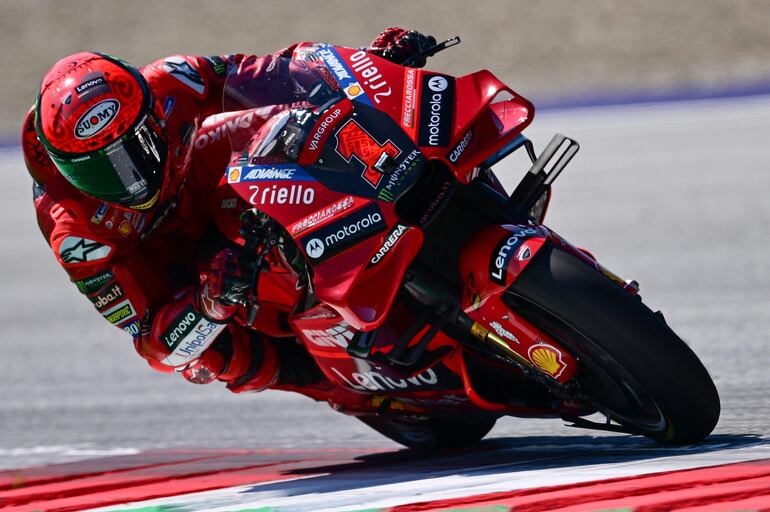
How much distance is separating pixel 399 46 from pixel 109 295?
1221mm

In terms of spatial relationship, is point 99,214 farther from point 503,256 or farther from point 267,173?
point 503,256

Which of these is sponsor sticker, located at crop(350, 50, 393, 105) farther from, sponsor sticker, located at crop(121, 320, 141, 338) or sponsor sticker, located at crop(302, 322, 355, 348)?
sponsor sticker, located at crop(121, 320, 141, 338)

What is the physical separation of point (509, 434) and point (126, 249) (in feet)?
5.42

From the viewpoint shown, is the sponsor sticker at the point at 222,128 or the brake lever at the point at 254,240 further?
the sponsor sticker at the point at 222,128

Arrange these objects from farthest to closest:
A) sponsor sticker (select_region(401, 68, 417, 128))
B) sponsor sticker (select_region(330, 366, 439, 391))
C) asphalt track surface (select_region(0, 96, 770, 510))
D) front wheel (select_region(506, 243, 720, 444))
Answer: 1. asphalt track surface (select_region(0, 96, 770, 510))
2. sponsor sticker (select_region(330, 366, 439, 391))
3. sponsor sticker (select_region(401, 68, 417, 128))
4. front wheel (select_region(506, 243, 720, 444))

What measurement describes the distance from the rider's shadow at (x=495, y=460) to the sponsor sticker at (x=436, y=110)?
1025 millimetres

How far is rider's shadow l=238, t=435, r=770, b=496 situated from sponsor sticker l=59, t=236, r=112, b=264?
0.92 meters

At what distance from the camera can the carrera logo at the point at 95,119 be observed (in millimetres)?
3418

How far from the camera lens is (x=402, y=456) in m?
4.37

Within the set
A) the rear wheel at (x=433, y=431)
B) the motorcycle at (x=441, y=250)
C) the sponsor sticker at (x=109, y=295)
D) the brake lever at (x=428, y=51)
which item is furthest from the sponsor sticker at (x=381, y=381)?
the brake lever at (x=428, y=51)

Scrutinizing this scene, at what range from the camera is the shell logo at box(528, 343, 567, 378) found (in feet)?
10.7

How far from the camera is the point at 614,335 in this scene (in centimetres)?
312

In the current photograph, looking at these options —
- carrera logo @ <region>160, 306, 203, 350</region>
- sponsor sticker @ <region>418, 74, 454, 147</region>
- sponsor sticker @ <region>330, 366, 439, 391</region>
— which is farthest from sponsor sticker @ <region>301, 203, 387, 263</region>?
sponsor sticker @ <region>330, 366, 439, 391</region>

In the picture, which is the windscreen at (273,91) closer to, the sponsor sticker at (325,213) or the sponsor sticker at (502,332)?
the sponsor sticker at (325,213)
